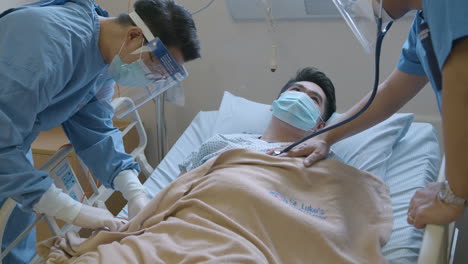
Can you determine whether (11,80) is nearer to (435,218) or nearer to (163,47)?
(163,47)

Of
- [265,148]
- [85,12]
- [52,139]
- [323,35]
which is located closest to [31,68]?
[85,12]

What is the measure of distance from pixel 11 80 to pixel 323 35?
5.55 feet

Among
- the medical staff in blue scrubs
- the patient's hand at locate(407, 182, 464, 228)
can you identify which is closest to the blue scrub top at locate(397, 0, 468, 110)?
the medical staff in blue scrubs

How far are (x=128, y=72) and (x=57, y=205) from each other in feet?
1.53

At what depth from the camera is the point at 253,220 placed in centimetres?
133

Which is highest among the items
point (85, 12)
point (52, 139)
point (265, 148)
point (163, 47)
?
point (85, 12)

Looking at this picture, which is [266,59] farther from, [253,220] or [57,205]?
[57,205]

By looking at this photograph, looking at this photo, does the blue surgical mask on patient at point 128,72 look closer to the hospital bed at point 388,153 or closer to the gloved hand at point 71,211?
the gloved hand at point 71,211

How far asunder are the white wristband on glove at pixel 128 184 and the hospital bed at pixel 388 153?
0.20 m

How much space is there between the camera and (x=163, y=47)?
127 centimetres

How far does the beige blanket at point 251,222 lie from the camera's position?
4.00 feet

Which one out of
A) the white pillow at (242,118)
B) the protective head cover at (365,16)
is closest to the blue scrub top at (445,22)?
the protective head cover at (365,16)

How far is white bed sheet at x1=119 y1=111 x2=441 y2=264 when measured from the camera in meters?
1.42

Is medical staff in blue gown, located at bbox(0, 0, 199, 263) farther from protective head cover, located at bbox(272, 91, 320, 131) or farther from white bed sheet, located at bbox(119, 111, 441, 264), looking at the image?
protective head cover, located at bbox(272, 91, 320, 131)
